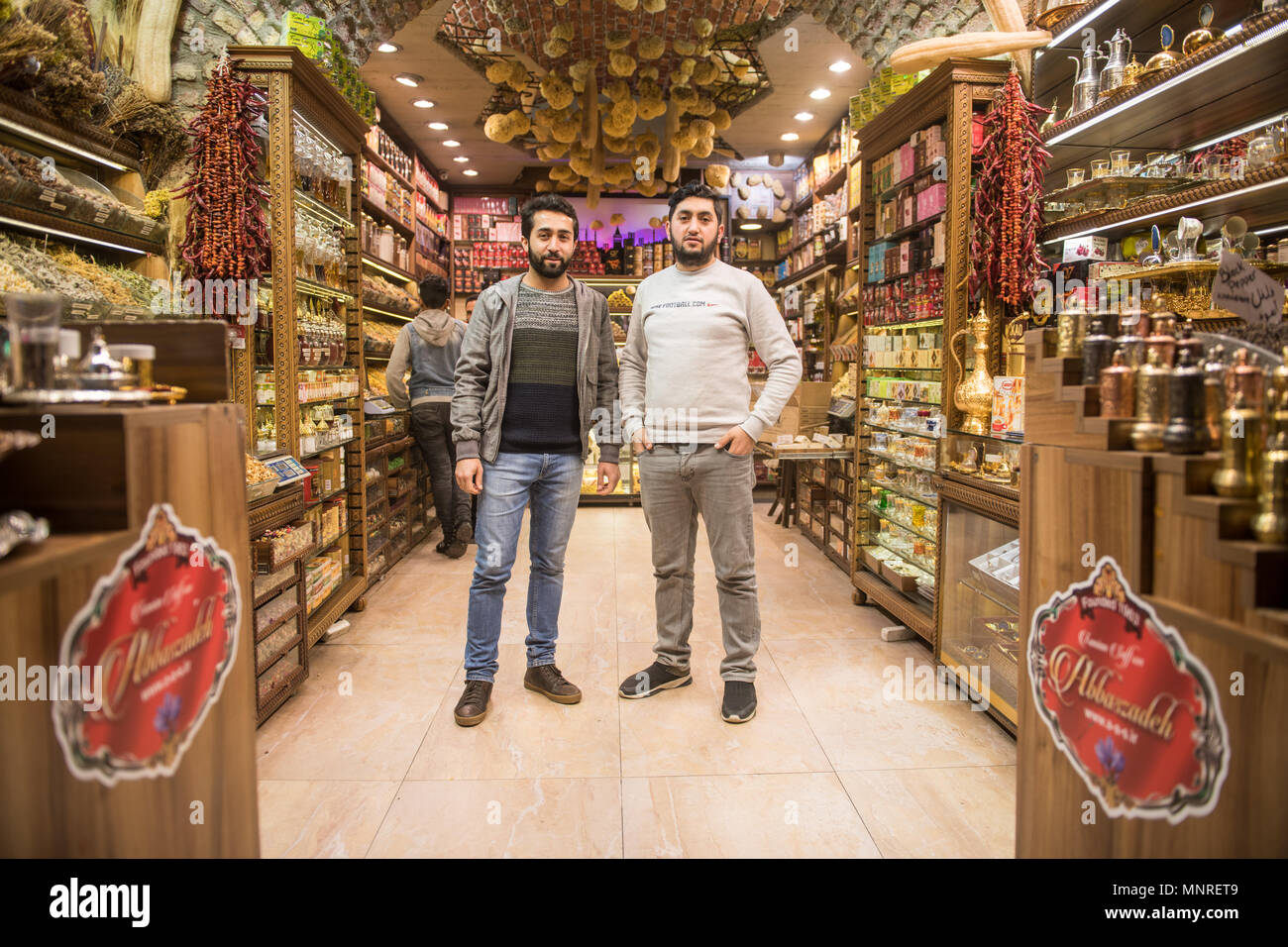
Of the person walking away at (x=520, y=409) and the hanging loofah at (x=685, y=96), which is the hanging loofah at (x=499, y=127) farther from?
the person walking away at (x=520, y=409)

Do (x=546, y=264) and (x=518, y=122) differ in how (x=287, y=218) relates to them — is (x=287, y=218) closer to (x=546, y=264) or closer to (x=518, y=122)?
(x=546, y=264)

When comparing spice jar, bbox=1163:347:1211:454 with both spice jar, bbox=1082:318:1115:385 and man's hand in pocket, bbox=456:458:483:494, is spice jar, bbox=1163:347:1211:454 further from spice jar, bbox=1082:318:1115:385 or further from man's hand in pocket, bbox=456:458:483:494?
man's hand in pocket, bbox=456:458:483:494

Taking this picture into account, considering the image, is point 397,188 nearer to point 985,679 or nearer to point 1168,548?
point 985,679

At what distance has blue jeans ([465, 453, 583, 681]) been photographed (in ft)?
9.56

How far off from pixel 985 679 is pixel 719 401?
1.47 meters

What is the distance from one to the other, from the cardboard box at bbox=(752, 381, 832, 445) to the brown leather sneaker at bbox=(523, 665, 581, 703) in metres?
3.38

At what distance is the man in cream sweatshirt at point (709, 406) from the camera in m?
2.86

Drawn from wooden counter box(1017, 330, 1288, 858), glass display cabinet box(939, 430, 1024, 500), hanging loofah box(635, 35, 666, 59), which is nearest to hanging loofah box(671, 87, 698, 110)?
hanging loofah box(635, 35, 666, 59)

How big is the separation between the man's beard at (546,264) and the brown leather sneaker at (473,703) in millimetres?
1576

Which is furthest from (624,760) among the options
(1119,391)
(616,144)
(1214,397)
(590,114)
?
(616,144)

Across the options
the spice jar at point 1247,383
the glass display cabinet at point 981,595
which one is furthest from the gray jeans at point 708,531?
the spice jar at point 1247,383

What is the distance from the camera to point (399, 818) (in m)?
2.21

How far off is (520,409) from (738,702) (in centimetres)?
138
